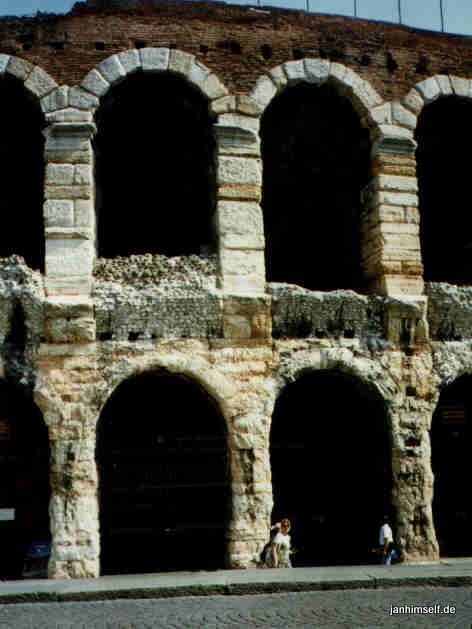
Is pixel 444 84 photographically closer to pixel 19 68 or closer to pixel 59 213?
pixel 59 213

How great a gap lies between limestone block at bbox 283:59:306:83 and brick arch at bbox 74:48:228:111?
3.11ft

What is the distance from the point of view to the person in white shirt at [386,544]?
11.4 metres

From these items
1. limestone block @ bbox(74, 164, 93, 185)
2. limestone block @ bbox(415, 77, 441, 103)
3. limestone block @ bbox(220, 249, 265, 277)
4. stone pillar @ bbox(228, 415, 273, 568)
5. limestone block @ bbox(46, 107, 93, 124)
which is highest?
limestone block @ bbox(415, 77, 441, 103)

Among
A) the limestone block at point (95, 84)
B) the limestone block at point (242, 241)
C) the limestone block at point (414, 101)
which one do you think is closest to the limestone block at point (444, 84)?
the limestone block at point (414, 101)

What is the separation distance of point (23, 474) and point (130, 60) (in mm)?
7370

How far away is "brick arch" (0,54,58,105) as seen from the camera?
1169 cm

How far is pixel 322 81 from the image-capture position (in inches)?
486

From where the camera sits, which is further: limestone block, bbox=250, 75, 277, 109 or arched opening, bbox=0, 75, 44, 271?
arched opening, bbox=0, 75, 44, 271

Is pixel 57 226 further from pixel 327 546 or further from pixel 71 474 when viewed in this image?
pixel 327 546

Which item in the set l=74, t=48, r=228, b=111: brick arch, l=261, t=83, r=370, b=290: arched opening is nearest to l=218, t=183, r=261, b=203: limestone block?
l=74, t=48, r=228, b=111: brick arch

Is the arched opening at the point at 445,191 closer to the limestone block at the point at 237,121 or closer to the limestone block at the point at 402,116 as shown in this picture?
the limestone block at the point at 402,116

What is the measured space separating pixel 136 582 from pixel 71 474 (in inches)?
67.9

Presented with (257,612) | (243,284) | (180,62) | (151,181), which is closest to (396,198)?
(243,284)
